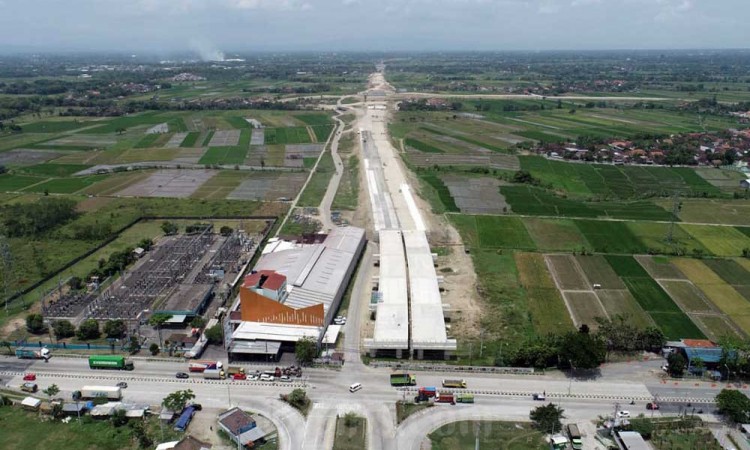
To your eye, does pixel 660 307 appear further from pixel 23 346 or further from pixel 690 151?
pixel 690 151

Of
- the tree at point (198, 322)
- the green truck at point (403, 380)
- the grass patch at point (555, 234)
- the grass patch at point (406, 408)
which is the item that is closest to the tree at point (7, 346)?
the tree at point (198, 322)

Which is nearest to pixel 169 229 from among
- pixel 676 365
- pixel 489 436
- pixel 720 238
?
pixel 489 436

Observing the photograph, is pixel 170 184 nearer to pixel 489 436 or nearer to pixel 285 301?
pixel 285 301

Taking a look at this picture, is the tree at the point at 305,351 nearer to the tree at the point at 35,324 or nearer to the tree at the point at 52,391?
the tree at the point at 52,391

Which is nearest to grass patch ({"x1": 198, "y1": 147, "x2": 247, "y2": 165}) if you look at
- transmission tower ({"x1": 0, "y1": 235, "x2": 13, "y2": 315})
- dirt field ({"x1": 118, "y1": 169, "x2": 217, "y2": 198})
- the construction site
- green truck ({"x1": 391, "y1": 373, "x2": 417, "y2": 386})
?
dirt field ({"x1": 118, "y1": 169, "x2": 217, "y2": 198})

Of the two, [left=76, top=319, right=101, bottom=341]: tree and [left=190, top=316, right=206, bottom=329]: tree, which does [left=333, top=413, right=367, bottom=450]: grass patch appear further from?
[left=76, top=319, right=101, bottom=341]: tree
